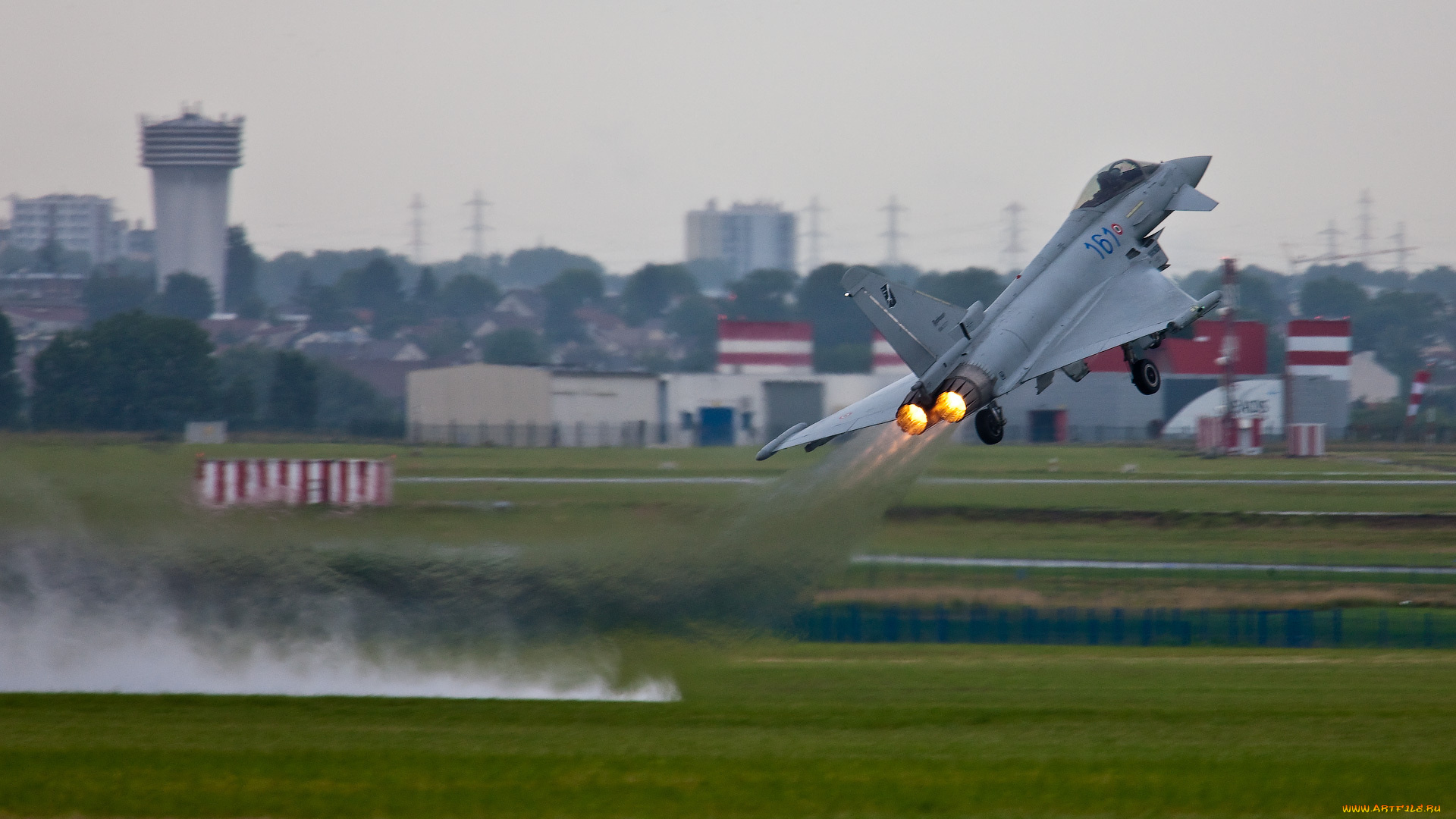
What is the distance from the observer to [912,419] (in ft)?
75.6

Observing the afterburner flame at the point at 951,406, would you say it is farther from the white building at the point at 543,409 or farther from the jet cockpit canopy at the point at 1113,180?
the white building at the point at 543,409

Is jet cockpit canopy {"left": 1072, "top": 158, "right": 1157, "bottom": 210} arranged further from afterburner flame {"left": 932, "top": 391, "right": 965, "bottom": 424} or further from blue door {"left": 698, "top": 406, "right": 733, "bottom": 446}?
blue door {"left": 698, "top": 406, "right": 733, "bottom": 446}

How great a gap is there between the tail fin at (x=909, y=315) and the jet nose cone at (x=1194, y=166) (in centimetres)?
606

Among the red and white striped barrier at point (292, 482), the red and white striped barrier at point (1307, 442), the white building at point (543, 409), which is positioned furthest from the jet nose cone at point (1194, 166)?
the white building at point (543, 409)

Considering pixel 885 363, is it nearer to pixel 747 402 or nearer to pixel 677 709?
pixel 747 402

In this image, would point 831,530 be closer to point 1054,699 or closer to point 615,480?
point 1054,699

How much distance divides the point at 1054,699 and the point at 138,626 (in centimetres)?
1840

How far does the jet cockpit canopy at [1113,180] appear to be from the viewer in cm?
2598

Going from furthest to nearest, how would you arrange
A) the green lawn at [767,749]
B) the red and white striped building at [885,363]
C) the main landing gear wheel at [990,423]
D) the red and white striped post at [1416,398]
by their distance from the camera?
the red and white striped post at [1416,398] < the red and white striped building at [885,363] < the main landing gear wheel at [990,423] < the green lawn at [767,749]

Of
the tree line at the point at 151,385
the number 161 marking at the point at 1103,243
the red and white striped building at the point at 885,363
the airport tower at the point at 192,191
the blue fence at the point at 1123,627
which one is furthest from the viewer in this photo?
the airport tower at the point at 192,191

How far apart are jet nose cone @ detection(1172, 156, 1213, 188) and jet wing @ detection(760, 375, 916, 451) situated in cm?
663

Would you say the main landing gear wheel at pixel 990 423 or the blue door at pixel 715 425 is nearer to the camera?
the main landing gear wheel at pixel 990 423

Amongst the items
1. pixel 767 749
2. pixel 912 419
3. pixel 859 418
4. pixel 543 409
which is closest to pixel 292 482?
pixel 859 418

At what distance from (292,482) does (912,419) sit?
18276mm
